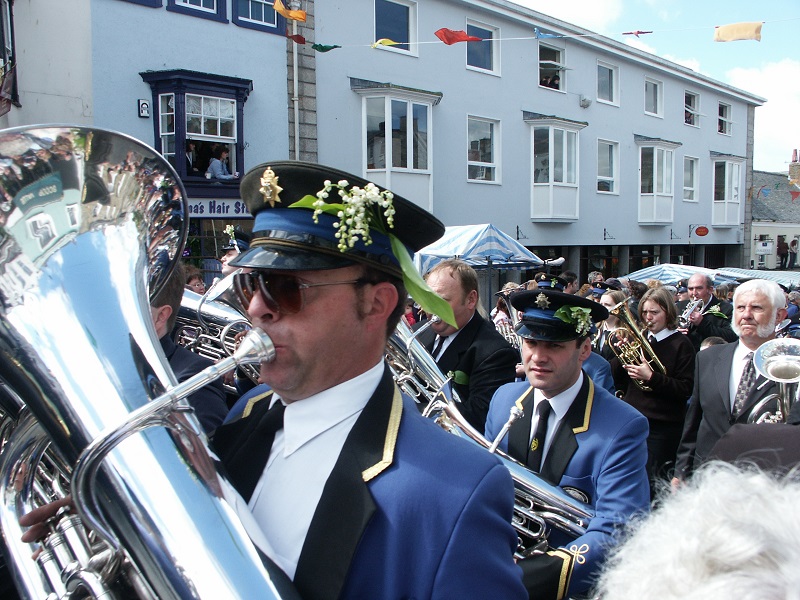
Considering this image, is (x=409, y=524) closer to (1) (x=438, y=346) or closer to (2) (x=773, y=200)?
(1) (x=438, y=346)

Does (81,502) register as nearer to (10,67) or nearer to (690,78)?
(10,67)

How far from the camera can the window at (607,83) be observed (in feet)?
69.1

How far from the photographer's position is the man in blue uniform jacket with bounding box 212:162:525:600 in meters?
1.31

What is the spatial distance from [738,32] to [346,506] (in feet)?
31.5

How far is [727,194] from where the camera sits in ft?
86.6

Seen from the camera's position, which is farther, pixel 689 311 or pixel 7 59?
pixel 7 59

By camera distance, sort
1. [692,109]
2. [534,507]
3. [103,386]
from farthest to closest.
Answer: [692,109], [534,507], [103,386]

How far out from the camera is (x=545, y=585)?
7.39ft

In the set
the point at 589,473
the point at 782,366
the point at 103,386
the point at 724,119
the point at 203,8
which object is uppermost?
the point at 724,119

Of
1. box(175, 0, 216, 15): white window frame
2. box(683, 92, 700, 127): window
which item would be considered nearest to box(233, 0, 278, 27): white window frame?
box(175, 0, 216, 15): white window frame

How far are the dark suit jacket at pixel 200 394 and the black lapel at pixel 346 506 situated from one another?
0.86 meters

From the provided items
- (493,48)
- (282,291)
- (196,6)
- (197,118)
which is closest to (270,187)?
(282,291)

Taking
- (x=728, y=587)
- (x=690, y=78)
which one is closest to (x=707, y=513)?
(x=728, y=587)

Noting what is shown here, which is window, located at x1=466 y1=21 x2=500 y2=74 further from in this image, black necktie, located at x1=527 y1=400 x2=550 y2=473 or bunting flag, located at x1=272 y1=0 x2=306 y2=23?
black necktie, located at x1=527 y1=400 x2=550 y2=473
